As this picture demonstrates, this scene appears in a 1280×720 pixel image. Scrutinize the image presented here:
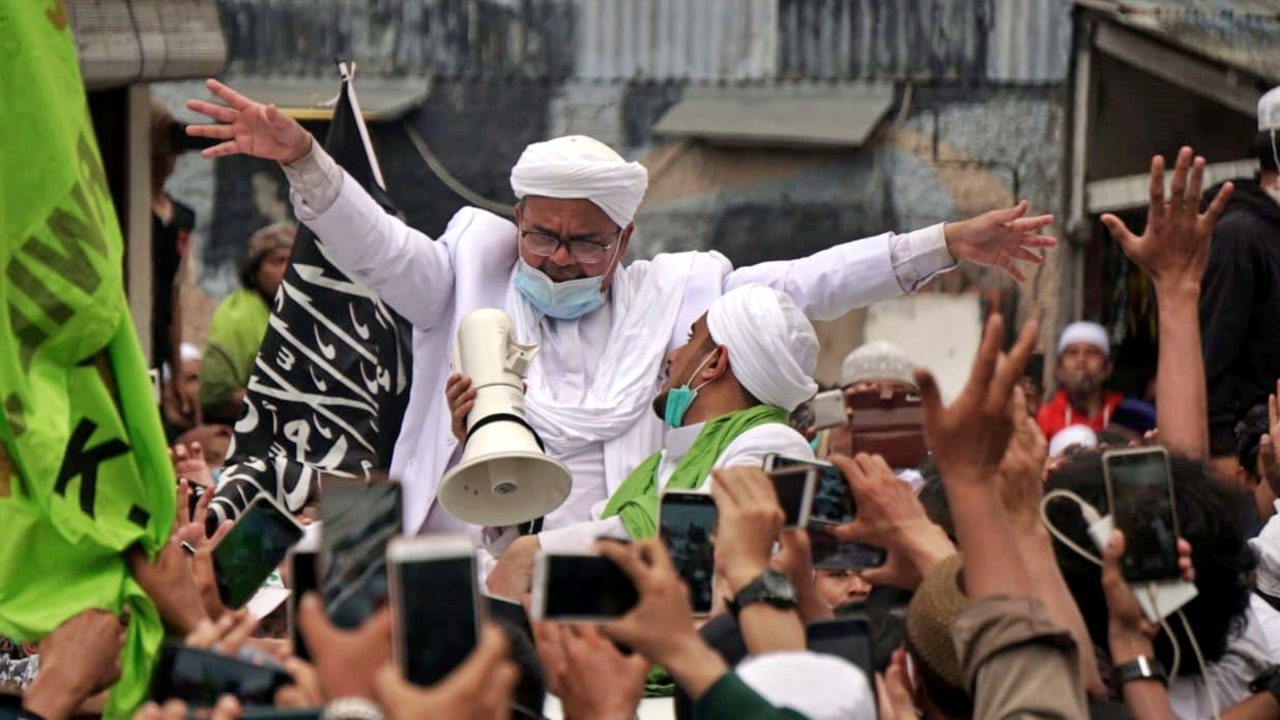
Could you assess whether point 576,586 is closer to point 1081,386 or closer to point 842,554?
point 842,554

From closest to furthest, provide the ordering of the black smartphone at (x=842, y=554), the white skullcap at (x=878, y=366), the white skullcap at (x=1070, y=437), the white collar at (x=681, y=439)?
the black smartphone at (x=842, y=554), the white collar at (x=681, y=439), the white skullcap at (x=1070, y=437), the white skullcap at (x=878, y=366)

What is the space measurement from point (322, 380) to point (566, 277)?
984 millimetres

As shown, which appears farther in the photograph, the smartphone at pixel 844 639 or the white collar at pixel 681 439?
the white collar at pixel 681 439

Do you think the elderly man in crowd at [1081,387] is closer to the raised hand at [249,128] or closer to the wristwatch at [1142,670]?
the raised hand at [249,128]

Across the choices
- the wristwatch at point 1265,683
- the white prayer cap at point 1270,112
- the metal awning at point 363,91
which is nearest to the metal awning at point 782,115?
the metal awning at point 363,91

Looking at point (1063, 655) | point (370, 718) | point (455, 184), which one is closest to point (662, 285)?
point (1063, 655)

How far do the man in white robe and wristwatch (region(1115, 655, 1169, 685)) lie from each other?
2062 mm

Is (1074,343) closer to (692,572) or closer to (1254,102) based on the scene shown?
(1254,102)

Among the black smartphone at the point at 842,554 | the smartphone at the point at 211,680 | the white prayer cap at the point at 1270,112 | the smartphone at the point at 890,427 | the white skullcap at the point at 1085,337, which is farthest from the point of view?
the white skullcap at the point at 1085,337

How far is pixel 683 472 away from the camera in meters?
4.93

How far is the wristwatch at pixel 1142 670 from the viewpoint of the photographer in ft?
11.8

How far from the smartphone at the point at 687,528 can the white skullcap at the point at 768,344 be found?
1.46 meters

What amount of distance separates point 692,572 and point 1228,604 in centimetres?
88

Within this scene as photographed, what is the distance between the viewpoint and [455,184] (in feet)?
49.9
